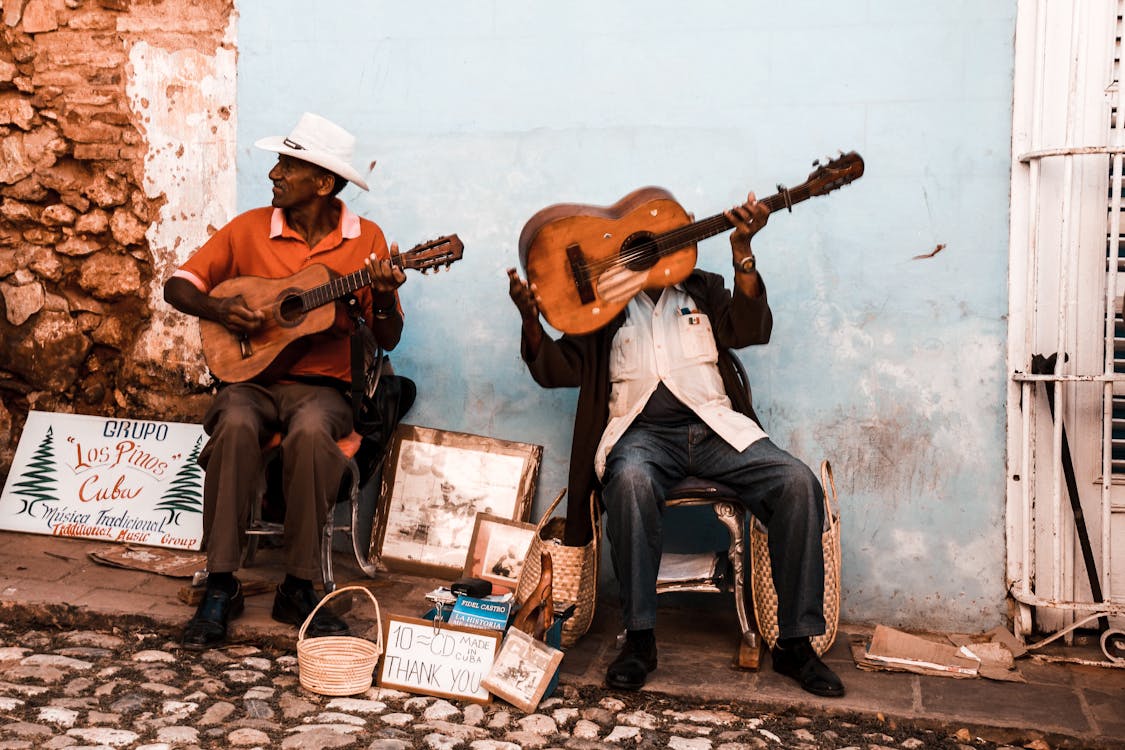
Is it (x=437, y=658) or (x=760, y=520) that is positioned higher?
(x=760, y=520)

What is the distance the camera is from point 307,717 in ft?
11.3

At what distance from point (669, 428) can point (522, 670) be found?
41.3 inches

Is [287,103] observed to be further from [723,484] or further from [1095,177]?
→ [1095,177]

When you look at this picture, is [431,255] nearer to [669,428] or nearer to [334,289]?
[334,289]

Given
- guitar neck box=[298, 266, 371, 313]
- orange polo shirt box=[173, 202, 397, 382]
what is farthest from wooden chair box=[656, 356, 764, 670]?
orange polo shirt box=[173, 202, 397, 382]

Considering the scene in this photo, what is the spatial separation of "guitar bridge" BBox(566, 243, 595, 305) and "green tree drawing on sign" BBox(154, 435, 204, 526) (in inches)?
80.6

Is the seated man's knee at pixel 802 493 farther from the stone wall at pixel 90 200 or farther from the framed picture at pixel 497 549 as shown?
the stone wall at pixel 90 200

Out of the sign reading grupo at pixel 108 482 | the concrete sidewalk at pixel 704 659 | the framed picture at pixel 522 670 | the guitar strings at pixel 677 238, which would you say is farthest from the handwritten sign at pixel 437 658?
the sign reading grupo at pixel 108 482

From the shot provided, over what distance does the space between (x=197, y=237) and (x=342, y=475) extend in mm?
1591

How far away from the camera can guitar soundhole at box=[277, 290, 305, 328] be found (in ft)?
14.0

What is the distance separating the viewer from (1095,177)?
4.23m

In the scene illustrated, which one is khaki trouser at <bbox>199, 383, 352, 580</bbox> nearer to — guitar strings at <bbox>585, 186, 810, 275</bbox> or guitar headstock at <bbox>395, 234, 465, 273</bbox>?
guitar headstock at <bbox>395, 234, 465, 273</bbox>

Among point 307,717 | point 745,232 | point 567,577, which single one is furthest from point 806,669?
point 307,717

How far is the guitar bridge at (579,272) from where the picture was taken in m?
4.08
